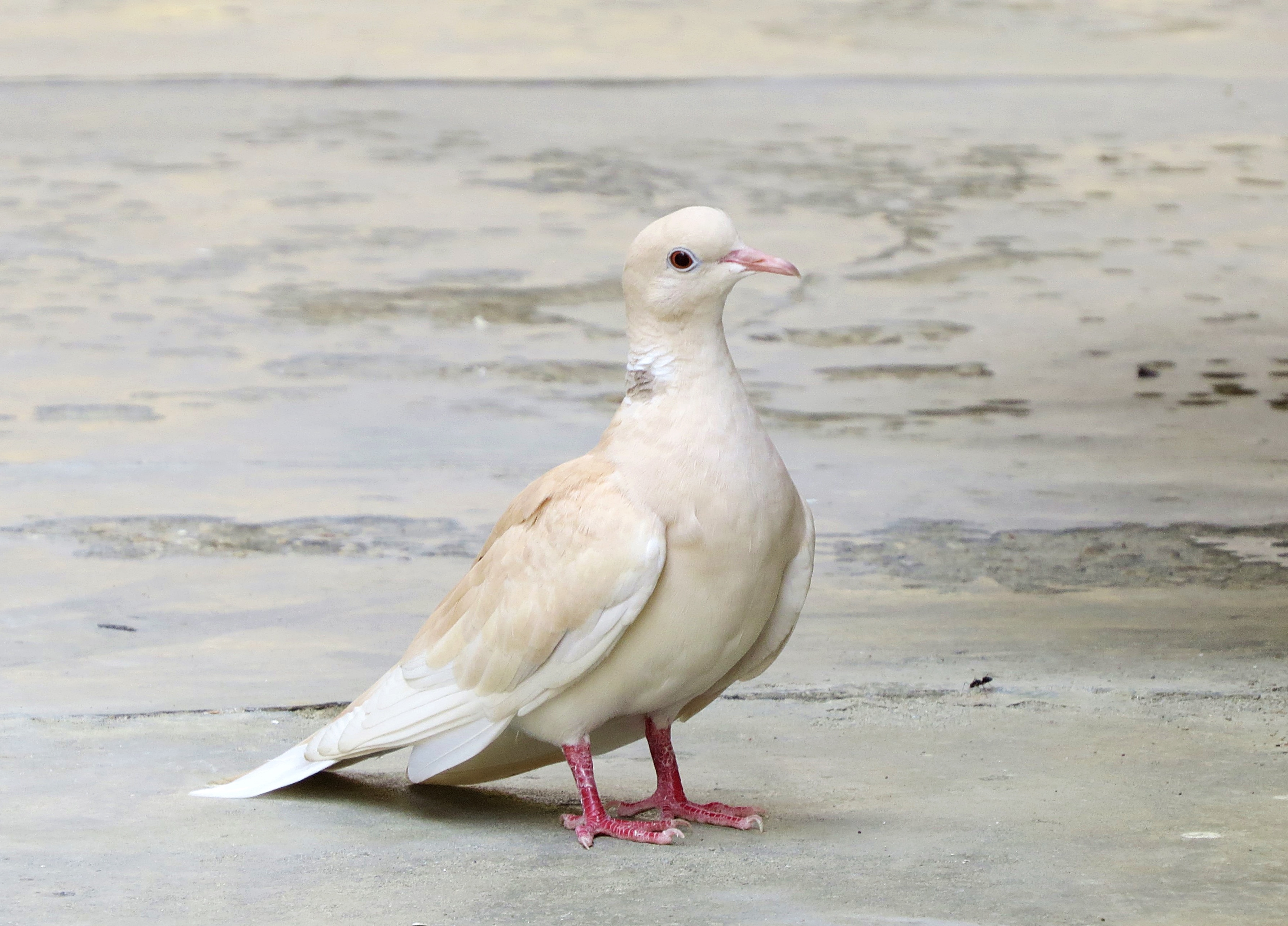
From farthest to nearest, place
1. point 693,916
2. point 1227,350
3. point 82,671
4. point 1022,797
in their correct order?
point 1227,350 < point 82,671 < point 1022,797 < point 693,916

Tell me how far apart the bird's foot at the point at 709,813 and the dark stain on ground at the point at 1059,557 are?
257 centimetres

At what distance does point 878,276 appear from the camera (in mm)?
12102

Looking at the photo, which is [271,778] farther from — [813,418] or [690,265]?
[813,418]

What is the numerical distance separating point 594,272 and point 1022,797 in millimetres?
7909

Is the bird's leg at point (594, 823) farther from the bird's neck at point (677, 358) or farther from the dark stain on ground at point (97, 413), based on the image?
the dark stain on ground at point (97, 413)

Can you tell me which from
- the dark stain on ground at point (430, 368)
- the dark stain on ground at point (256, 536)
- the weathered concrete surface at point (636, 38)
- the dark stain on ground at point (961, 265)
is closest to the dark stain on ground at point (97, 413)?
the dark stain on ground at point (430, 368)

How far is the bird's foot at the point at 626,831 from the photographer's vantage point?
4.14 meters

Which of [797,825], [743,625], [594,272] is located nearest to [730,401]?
[743,625]

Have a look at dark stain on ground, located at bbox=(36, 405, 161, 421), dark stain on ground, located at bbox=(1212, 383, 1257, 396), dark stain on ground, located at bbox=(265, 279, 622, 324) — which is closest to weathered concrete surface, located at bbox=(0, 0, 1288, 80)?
dark stain on ground, located at bbox=(265, 279, 622, 324)

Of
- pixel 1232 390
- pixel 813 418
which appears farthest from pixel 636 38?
pixel 813 418

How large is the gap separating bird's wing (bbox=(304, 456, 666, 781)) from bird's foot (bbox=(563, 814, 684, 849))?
10.7 inches

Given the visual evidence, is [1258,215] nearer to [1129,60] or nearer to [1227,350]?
[1227,350]

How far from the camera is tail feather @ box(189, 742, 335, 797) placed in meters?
4.38

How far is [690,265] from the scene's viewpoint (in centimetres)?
406
